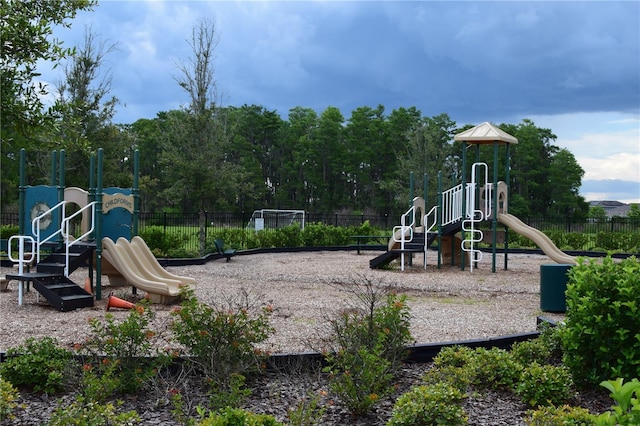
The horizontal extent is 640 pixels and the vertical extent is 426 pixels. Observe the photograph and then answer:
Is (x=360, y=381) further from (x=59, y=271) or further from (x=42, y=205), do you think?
(x=42, y=205)

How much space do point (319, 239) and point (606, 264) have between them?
19.2 meters

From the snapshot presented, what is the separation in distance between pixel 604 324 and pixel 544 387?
0.69m

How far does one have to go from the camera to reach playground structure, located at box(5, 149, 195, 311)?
1019 cm

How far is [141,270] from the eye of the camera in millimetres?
10906

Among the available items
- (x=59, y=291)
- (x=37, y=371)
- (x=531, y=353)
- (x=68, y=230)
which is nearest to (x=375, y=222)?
(x=68, y=230)

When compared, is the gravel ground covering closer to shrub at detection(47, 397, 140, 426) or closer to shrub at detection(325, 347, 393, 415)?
shrub at detection(325, 347, 393, 415)

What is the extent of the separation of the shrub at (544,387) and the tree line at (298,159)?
16821 millimetres

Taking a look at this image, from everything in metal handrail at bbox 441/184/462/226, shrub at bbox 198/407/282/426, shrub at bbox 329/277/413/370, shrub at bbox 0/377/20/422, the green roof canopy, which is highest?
the green roof canopy

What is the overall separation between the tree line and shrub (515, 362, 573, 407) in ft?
55.2

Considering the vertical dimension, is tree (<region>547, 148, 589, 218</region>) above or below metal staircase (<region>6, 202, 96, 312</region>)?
above

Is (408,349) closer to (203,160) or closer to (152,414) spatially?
(152,414)

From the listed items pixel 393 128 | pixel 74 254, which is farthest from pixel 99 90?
pixel 393 128

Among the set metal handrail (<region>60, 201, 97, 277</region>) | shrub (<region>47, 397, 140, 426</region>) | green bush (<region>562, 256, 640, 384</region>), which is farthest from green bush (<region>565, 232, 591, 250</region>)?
shrub (<region>47, 397, 140, 426</region>)

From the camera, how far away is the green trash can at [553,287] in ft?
30.8
